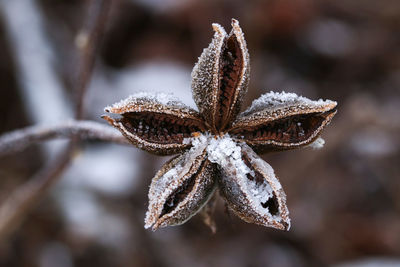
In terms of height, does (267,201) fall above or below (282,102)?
below

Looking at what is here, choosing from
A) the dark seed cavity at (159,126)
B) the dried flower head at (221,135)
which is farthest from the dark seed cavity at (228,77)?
the dark seed cavity at (159,126)

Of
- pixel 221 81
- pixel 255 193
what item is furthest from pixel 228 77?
pixel 255 193

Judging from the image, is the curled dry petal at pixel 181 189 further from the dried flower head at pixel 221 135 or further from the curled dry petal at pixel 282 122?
the curled dry petal at pixel 282 122

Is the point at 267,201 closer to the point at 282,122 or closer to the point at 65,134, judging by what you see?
the point at 282,122

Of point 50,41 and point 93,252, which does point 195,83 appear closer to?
point 93,252

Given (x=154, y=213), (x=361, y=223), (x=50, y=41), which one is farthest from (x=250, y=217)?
(x=50, y=41)

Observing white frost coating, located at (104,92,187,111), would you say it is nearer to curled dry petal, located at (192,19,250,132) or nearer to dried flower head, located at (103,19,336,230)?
dried flower head, located at (103,19,336,230)

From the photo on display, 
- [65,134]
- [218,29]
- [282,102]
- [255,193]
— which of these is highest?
[218,29]

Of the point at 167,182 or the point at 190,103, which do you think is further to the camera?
the point at 190,103
